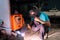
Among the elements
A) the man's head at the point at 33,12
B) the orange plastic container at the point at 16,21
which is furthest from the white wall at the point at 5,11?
the man's head at the point at 33,12

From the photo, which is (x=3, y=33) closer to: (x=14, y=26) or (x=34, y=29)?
(x=14, y=26)

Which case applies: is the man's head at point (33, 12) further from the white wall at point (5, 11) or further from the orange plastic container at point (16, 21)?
the white wall at point (5, 11)

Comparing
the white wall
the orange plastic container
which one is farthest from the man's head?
the white wall

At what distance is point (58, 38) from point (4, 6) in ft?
2.78

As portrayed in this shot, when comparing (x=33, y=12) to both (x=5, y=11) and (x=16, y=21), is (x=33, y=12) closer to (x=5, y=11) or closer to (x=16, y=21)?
(x=16, y=21)

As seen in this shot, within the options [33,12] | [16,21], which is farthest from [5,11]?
[33,12]

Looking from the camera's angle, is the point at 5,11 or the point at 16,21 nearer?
the point at 5,11

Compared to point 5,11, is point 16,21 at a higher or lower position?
lower

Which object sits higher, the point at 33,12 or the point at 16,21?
the point at 33,12

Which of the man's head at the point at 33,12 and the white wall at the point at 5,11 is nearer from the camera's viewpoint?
the white wall at the point at 5,11

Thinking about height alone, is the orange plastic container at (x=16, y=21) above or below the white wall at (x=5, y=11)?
below

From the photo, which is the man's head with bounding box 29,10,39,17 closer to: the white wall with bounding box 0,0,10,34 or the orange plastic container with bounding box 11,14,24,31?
the orange plastic container with bounding box 11,14,24,31

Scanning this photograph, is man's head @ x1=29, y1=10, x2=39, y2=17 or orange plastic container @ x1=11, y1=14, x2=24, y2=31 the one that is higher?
man's head @ x1=29, y1=10, x2=39, y2=17

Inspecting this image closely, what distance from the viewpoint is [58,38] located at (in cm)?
196
